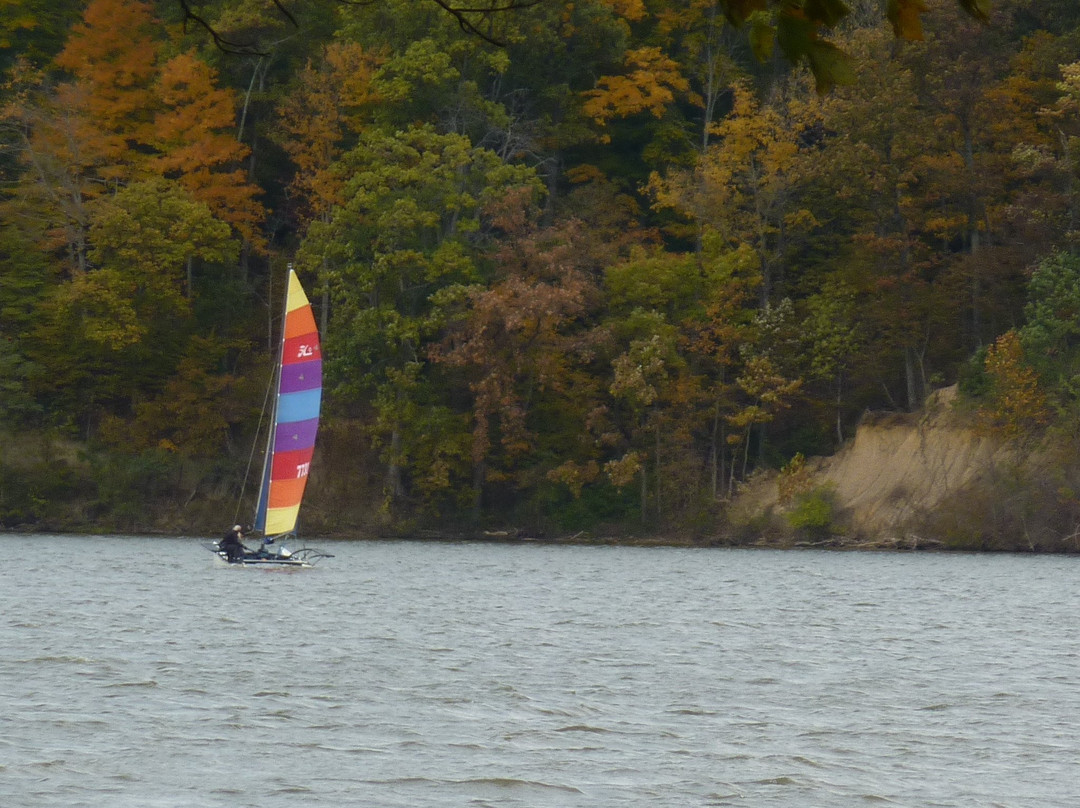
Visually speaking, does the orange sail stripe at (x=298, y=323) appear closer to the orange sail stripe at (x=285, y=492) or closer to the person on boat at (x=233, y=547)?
the orange sail stripe at (x=285, y=492)

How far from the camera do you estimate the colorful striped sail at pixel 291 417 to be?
45344 millimetres

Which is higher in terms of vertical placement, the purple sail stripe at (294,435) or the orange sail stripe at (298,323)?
the orange sail stripe at (298,323)

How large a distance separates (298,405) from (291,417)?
13.8 inches

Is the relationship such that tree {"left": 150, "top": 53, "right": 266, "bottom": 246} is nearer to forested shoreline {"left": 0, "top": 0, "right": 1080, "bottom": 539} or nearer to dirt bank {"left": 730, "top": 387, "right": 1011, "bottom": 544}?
forested shoreline {"left": 0, "top": 0, "right": 1080, "bottom": 539}

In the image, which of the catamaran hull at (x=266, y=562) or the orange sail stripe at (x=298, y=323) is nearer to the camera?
the catamaran hull at (x=266, y=562)

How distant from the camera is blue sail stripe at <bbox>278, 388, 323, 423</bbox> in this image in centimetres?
4538

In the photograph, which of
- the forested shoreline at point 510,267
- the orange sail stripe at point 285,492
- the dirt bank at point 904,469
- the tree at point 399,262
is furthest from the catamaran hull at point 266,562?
the dirt bank at point 904,469

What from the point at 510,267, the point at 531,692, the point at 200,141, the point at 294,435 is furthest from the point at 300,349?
the point at 531,692

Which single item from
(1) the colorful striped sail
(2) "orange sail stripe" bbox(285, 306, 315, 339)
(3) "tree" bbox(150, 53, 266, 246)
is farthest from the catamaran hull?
(3) "tree" bbox(150, 53, 266, 246)

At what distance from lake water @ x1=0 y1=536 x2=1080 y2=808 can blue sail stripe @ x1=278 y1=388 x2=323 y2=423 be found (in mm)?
4876

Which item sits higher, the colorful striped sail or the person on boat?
the colorful striped sail

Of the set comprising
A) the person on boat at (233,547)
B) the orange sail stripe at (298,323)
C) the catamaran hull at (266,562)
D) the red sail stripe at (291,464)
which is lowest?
the catamaran hull at (266,562)

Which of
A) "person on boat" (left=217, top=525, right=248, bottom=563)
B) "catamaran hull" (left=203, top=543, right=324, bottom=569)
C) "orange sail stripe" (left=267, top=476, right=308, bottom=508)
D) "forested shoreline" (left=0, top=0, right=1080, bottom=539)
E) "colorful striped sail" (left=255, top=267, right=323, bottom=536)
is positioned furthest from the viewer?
"forested shoreline" (left=0, top=0, right=1080, bottom=539)

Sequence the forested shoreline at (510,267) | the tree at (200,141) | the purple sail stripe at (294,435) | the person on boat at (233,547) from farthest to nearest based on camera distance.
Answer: the tree at (200,141) → the forested shoreline at (510,267) → the purple sail stripe at (294,435) → the person on boat at (233,547)
